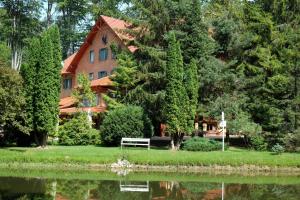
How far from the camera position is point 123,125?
1394 inches

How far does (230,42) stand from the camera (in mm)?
39438

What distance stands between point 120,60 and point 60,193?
22783 millimetres

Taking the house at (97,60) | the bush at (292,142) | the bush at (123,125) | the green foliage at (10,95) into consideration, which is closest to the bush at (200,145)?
the bush at (123,125)

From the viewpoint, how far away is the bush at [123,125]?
3556 cm

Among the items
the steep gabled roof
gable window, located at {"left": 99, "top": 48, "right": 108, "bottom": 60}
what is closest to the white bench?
the steep gabled roof

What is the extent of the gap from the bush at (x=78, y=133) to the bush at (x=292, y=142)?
1419 cm

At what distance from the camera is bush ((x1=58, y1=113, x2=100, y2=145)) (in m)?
38.3

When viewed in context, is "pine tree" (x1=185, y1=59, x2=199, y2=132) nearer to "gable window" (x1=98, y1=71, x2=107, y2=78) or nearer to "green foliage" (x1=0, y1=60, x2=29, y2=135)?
"green foliage" (x1=0, y1=60, x2=29, y2=135)

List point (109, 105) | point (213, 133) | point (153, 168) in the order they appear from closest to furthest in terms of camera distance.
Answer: point (153, 168), point (109, 105), point (213, 133)

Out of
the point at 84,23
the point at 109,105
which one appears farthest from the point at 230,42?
the point at 84,23

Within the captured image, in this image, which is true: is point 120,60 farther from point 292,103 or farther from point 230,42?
point 292,103

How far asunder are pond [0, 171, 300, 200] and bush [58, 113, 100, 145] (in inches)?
449

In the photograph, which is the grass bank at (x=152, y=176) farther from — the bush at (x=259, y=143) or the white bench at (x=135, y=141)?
the bush at (x=259, y=143)

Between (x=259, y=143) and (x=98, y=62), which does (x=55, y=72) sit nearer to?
(x=259, y=143)
